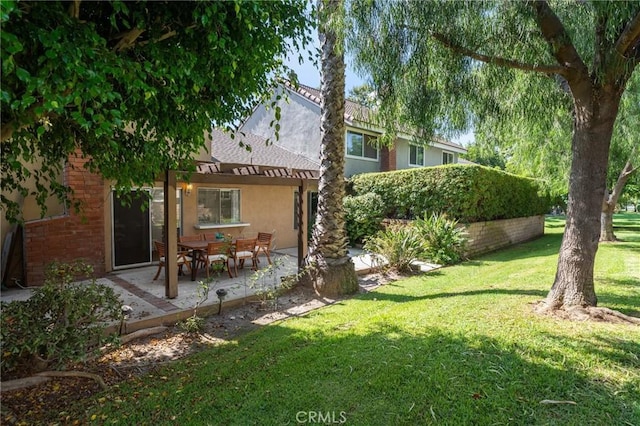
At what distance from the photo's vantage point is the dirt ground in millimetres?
3607

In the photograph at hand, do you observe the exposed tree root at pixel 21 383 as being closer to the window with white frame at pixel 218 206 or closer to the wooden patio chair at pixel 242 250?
the wooden patio chair at pixel 242 250

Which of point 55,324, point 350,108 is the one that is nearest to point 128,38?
point 55,324

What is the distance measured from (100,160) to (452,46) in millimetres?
4770

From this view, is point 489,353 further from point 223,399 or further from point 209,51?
point 209,51

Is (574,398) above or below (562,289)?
below

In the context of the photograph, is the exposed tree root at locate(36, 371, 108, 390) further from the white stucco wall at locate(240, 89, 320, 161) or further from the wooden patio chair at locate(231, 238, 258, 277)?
the white stucco wall at locate(240, 89, 320, 161)

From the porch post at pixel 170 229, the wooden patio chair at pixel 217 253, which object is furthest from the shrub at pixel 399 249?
the porch post at pixel 170 229

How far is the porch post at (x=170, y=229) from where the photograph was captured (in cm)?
696

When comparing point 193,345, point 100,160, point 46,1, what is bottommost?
point 193,345

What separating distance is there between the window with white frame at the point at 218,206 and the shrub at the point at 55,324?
7.68m

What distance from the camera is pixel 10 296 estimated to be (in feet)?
24.1

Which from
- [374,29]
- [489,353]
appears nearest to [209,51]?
[374,29]

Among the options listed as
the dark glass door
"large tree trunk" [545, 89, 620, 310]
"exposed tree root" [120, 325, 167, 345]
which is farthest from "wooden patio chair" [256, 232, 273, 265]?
"large tree trunk" [545, 89, 620, 310]

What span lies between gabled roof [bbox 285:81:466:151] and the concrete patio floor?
339 centimetres
